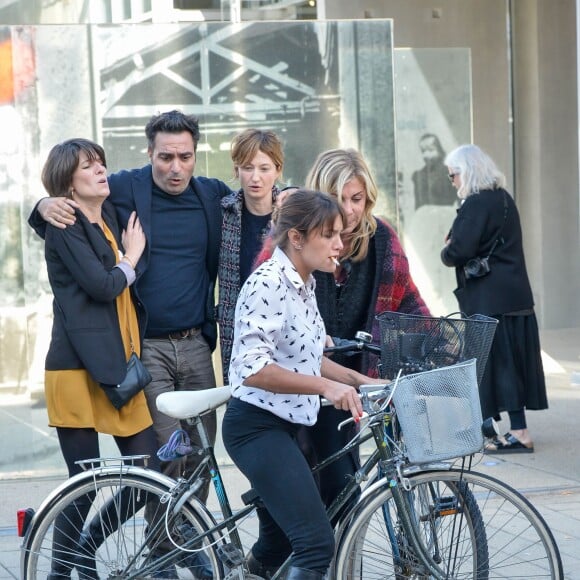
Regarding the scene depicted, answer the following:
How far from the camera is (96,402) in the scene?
4.61 metres

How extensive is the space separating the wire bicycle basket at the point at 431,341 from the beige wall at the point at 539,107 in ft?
32.0

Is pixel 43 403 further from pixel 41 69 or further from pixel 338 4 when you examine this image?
pixel 338 4

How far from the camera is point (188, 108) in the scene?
7082 millimetres

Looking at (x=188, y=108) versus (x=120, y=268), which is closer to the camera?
(x=120, y=268)

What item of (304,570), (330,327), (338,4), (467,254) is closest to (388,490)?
(304,570)

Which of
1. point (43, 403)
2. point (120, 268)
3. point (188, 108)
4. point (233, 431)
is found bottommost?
point (43, 403)

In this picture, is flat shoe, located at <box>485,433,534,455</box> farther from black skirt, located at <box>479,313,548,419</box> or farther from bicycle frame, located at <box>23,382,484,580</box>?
bicycle frame, located at <box>23,382,484,580</box>

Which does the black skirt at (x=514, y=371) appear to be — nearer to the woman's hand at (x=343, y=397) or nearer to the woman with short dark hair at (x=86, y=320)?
the woman with short dark hair at (x=86, y=320)

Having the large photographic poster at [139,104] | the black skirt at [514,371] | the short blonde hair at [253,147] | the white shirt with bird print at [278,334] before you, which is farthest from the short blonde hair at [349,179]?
the black skirt at [514,371]

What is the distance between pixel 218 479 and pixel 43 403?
3175mm

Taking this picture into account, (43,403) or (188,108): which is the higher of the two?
(188,108)

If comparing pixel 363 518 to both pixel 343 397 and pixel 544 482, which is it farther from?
pixel 544 482

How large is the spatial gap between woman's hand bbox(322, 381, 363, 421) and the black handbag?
1116mm

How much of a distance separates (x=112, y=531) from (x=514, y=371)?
142 inches
